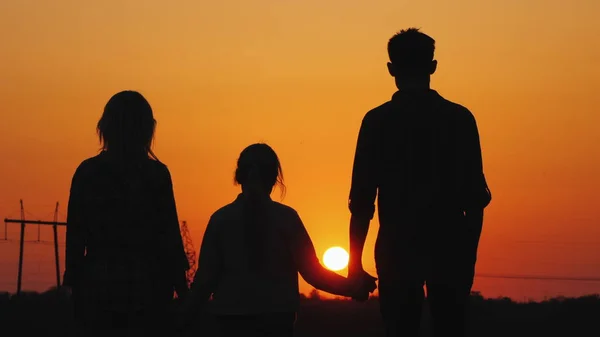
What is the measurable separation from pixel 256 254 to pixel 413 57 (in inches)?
60.6

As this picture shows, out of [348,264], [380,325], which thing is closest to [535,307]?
[380,325]

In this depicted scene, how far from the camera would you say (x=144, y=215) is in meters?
7.56

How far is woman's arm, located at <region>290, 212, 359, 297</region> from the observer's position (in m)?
7.28

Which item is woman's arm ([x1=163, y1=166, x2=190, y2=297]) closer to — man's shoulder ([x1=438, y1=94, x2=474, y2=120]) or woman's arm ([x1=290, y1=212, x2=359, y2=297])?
woman's arm ([x1=290, y1=212, x2=359, y2=297])

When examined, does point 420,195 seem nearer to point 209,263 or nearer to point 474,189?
point 474,189

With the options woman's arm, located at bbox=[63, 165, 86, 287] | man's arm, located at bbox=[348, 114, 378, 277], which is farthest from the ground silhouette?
man's arm, located at bbox=[348, 114, 378, 277]

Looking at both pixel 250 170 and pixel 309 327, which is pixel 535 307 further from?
pixel 250 170

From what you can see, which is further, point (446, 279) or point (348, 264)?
point (348, 264)

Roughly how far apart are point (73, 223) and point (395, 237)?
1.98 m

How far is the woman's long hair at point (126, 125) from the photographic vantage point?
7.56 m

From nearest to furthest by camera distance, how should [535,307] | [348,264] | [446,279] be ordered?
[446,279], [348,264], [535,307]

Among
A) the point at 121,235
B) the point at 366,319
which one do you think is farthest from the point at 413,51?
the point at 366,319

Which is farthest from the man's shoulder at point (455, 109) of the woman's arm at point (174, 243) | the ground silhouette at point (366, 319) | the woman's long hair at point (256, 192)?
the ground silhouette at point (366, 319)

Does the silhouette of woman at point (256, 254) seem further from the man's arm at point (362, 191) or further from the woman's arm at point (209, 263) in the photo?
the man's arm at point (362, 191)
